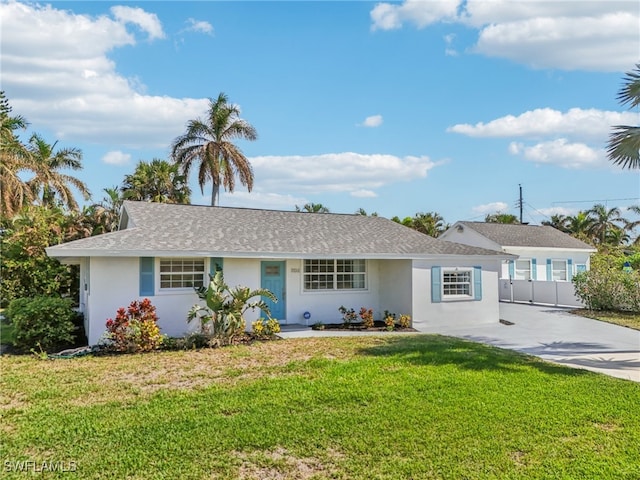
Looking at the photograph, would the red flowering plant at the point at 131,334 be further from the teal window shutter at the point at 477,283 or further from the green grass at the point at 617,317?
the green grass at the point at 617,317

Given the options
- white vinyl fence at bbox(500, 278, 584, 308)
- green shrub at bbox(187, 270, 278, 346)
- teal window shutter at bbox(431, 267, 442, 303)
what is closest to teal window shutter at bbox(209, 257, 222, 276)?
green shrub at bbox(187, 270, 278, 346)

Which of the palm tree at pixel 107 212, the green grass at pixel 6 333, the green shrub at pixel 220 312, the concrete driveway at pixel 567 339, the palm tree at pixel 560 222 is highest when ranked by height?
the palm tree at pixel 560 222

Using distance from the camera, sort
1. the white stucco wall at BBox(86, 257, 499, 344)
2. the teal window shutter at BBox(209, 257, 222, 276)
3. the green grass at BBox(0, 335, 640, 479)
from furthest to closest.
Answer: the teal window shutter at BBox(209, 257, 222, 276)
the white stucco wall at BBox(86, 257, 499, 344)
the green grass at BBox(0, 335, 640, 479)

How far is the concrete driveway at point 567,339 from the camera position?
387 inches

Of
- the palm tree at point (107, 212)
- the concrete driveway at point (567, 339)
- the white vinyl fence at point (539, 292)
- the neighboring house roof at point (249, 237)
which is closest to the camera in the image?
the concrete driveway at point (567, 339)

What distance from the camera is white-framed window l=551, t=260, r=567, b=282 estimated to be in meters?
26.5

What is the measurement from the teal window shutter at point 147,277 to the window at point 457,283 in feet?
31.1

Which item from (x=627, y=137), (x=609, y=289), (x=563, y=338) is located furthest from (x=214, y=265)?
(x=609, y=289)

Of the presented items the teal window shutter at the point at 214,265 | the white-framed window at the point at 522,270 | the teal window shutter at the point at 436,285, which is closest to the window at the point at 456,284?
the teal window shutter at the point at 436,285

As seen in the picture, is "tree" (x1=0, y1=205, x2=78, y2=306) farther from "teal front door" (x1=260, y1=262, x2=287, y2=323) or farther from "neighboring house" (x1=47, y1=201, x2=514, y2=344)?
"teal front door" (x1=260, y1=262, x2=287, y2=323)

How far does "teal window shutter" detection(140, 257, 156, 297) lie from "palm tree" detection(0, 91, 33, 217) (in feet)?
36.7

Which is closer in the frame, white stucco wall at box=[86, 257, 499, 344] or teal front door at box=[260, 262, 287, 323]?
white stucco wall at box=[86, 257, 499, 344]

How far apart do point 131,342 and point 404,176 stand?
20293mm

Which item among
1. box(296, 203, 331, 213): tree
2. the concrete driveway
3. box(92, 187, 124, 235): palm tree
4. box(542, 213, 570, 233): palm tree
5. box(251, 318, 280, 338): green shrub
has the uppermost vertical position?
box(296, 203, 331, 213): tree
